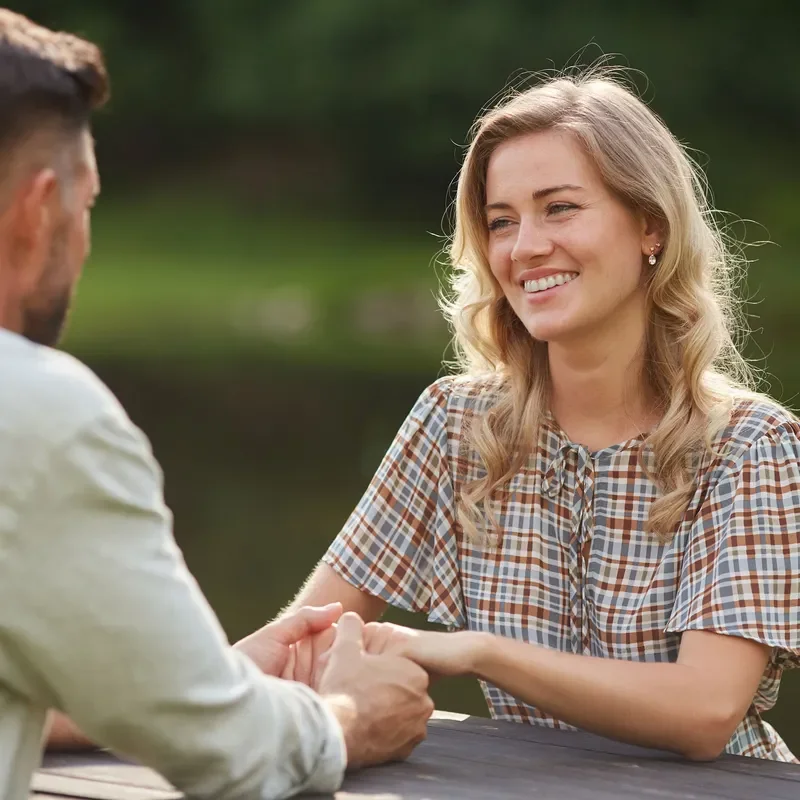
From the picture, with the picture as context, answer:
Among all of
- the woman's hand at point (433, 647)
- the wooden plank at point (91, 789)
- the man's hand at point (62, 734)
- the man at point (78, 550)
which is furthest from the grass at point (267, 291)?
the man at point (78, 550)

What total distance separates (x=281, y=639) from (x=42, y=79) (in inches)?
46.0

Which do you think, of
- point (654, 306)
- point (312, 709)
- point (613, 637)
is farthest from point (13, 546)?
point (654, 306)

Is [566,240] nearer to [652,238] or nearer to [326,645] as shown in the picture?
[652,238]

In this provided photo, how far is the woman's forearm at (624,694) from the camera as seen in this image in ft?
7.84

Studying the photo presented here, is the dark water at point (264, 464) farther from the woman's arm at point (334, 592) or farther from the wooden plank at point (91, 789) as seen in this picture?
the wooden plank at point (91, 789)

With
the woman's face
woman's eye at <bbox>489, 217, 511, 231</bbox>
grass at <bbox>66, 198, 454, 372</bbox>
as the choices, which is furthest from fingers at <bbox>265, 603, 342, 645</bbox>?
grass at <bbox>66, 198, 454, 372</bbox>

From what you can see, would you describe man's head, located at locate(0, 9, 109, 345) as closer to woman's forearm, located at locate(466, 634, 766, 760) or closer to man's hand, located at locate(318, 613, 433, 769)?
man's hand, located at locate(318, 613, 433, 769)

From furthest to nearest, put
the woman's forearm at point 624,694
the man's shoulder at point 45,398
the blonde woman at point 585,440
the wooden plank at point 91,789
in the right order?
1. the blonde woman at point 585,440
2. the woman's forearm at point 624,694
3. the wooden plank at point 91,789
4. the man's shoulder at point 45,398

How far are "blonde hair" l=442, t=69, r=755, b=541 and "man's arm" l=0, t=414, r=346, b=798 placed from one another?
1232 mm

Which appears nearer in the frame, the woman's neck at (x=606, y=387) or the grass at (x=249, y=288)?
the woman's neck at (x=606, y=387)

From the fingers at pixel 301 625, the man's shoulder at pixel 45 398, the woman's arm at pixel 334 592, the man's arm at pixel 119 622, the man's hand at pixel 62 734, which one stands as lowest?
the man's hand at pixel 62 734

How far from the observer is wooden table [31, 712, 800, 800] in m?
2.10

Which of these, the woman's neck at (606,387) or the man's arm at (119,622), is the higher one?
the woman's neck at (606,387)

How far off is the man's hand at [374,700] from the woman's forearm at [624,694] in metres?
0.18
